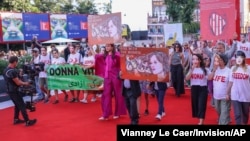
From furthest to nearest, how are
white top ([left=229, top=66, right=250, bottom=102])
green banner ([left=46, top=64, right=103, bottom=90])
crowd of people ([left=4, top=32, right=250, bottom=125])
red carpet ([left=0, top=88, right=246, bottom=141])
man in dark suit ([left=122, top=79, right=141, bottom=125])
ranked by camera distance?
green banner ([left=46, top=64, right=103, bottom=90]) < man in dark suit ([left=122, top=79, right=141, bottom=125]) < red carpet ([left=0, top=88, right=246, bottom=141]) < crowd of people ([left=4, top=32, right=250, bottom=125]) < white top ([left=229, top=66, right=250, bottom=102])

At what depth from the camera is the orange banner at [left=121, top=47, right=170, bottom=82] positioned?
7676mm

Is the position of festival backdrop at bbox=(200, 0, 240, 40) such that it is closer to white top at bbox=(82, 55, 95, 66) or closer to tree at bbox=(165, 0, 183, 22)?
white top at bbox=(82, 55, 95, 66)

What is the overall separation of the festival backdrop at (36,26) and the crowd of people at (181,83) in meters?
16.4

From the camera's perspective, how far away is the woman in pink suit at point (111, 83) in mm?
8539

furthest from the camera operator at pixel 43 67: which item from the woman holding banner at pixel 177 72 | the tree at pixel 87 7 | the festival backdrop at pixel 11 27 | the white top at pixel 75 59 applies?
the tree at pixel 87 7

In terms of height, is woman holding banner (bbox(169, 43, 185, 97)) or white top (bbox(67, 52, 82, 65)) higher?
white top (bbox(67, 52, 82, 65))

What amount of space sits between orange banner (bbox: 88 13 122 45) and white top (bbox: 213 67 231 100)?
2.28 meters

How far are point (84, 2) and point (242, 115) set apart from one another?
47300 millimetres

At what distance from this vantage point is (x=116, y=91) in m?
8.76

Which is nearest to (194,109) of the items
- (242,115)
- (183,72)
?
(242,115)

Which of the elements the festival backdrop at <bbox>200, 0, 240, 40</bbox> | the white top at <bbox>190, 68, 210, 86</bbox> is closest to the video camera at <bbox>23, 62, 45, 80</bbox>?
the festival backdrop at <bbox>200, 0, 240, 40</bbox>

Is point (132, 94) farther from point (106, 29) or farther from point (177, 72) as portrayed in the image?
point (177, 72)

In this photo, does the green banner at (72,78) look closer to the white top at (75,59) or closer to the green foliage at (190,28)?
the white top at (75,59)

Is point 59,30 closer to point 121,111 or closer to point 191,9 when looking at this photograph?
point 191,9
